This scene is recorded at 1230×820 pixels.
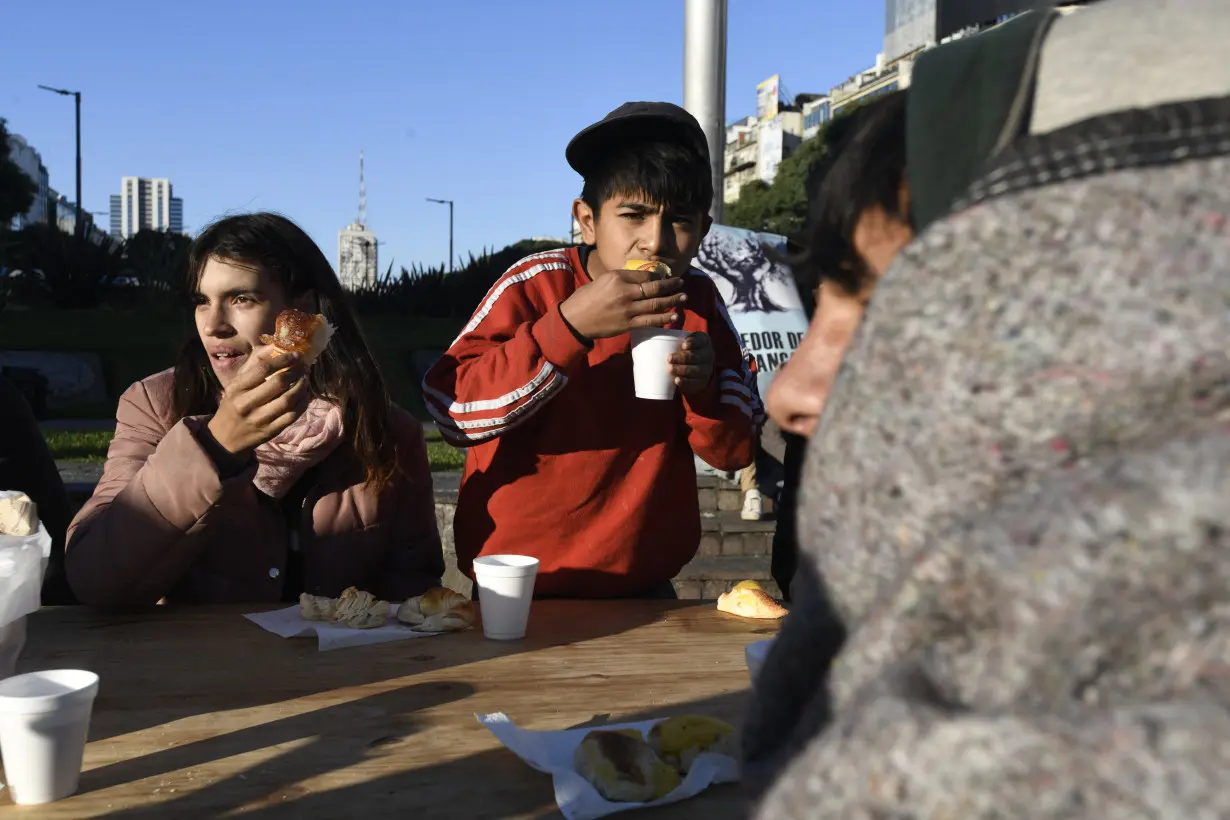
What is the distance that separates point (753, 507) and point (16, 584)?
501 centimetres

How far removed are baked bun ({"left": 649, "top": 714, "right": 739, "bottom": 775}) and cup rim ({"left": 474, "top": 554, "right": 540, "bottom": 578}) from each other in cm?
64

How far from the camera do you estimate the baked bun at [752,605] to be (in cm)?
236

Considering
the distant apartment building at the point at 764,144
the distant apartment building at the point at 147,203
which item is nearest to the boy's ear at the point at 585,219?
the distant apartment building at the point at 764,144

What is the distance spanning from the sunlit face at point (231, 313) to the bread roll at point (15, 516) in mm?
978

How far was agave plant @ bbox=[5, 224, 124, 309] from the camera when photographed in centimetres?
1476

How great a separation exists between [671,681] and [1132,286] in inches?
55.7

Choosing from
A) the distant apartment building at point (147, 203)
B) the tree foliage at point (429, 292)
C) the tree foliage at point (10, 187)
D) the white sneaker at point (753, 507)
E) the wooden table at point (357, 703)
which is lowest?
the white sneaker at point (753, 507)

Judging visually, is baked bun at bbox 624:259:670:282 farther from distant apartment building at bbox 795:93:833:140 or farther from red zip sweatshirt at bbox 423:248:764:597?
distant apartment building at bbox 795:93:833:140

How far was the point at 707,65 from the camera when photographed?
19.5ft

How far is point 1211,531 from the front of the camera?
1.77 feet

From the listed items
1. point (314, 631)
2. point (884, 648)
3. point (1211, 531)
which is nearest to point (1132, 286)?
point (1211, 531)

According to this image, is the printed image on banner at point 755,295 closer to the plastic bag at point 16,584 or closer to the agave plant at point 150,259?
the plastic bag at point 16,584

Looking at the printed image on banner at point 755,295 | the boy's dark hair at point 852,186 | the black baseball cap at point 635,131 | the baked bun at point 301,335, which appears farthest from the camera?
the printed image on banner at point 755,295

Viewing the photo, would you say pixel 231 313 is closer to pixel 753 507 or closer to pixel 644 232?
pixel 644 232
